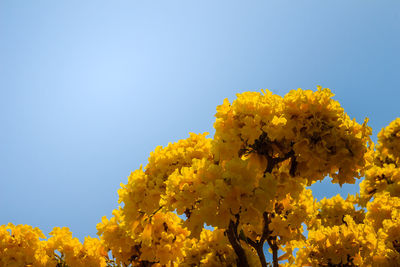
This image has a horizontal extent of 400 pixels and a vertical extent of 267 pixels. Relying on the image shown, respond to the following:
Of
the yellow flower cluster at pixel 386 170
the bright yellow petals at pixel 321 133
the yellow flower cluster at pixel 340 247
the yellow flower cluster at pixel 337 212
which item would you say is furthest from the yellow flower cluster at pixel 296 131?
the yellow flower cluster at pixel 337 212

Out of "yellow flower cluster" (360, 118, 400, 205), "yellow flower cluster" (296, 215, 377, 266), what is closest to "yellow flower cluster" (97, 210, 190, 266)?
"yellow flower cluster" (296, 215, 377, 266)

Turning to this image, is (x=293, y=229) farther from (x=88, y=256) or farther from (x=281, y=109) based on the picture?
(x=88, y=256)

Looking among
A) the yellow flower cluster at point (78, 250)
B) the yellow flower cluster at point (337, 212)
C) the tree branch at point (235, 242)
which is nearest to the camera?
the tree branch at point (235, 242)

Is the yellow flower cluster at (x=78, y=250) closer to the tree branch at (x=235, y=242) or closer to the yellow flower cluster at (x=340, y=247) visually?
the tree branch at (x=235, y=242)

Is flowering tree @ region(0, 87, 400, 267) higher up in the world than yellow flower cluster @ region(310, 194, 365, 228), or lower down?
lower down

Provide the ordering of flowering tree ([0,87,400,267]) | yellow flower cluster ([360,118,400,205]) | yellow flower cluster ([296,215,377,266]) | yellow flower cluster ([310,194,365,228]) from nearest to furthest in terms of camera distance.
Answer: flowering tree ([0,87,400,267]) < yellow flower cluster ([296,215,377,266]) < yellow flower cluster ([360,118,400,205]) < yellow flower cluster ([310,194,365,228])

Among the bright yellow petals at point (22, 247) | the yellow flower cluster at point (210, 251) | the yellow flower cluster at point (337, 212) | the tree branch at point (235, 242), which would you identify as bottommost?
the tree branch at point (235, 242)

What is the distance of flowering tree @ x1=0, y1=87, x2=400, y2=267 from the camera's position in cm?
359

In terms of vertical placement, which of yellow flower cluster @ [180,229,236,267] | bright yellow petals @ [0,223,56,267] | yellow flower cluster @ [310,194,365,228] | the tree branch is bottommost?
the tree branch

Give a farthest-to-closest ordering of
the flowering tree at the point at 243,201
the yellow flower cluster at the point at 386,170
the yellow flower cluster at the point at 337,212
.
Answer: the yellow flower cluster at the point at 337,212 < the yellow flower cluster at the point at 386,170 < the flowering tree at the point at 243,201

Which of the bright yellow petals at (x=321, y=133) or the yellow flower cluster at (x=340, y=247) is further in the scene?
the yellow flower cluster at (x=340, y=247)

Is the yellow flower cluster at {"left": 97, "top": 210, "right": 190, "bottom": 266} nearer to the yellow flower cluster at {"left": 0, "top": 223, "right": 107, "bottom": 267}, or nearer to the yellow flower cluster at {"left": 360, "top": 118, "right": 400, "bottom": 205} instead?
the yellow flower cluster at {"left": 0, "top": 223, "right": 107, "bottom": 267}

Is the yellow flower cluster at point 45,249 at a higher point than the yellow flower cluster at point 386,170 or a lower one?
lower

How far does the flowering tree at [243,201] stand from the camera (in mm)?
3592
